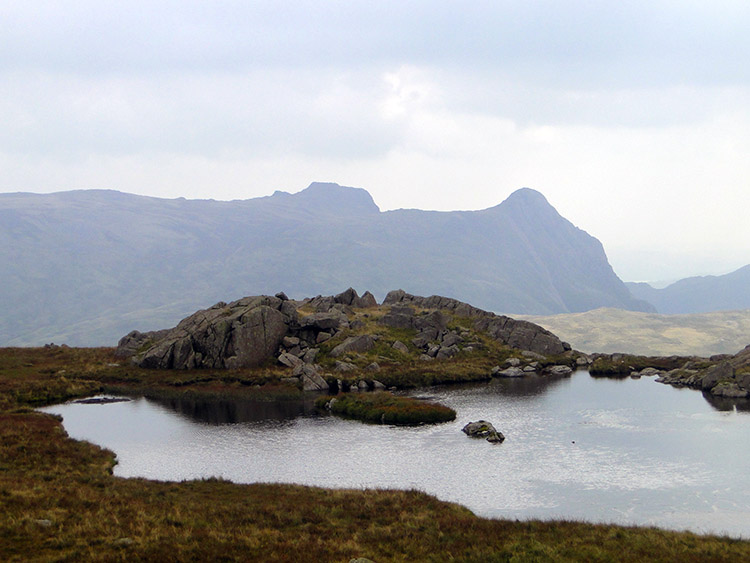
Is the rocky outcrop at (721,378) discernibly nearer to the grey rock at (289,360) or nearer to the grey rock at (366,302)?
the grey rock at (366,302)

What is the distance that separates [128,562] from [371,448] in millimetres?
35798

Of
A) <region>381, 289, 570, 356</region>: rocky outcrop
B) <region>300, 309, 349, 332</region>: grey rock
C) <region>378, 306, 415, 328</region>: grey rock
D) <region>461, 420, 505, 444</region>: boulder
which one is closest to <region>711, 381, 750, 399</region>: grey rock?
<region>381, 289, 570, 356</region>: rocky outcrop

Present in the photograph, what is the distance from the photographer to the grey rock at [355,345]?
110m

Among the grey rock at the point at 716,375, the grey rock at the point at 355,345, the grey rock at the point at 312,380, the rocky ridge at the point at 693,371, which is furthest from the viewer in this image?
the grey rock at the point at 355,345

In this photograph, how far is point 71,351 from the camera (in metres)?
124

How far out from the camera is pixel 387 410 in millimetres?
73375

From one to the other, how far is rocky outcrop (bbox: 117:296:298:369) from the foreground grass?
57.6 meters

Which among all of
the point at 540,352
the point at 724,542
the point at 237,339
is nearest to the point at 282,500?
the point at 724,542

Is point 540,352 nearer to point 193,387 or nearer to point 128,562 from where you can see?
point 193,387

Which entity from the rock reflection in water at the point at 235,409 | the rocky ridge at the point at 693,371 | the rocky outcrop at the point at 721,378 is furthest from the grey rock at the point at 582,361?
the rock reflection in water at the point at 235,409

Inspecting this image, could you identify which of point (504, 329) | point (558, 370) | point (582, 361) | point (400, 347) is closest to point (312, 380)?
point (400, 347)

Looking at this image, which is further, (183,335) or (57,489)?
(183,335)

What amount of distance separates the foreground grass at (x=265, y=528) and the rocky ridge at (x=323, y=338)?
53322mm

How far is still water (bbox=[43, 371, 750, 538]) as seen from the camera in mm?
42594
